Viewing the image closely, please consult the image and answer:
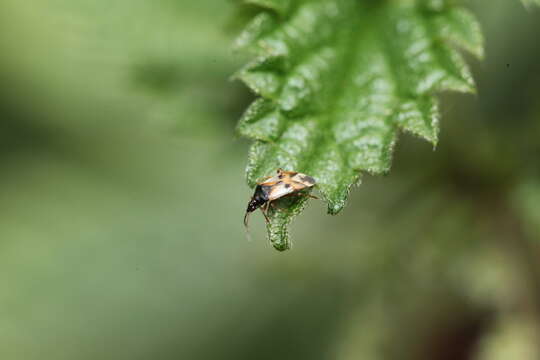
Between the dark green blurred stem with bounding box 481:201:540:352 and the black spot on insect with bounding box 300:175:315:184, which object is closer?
the black spot on insect with bounding box 300:175:315:184

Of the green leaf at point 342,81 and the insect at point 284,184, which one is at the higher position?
the green leaf at point 342,81

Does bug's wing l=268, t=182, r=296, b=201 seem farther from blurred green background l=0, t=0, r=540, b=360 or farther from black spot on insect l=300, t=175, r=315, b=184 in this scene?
blurred green background l=0, t=0, r=540, b=360

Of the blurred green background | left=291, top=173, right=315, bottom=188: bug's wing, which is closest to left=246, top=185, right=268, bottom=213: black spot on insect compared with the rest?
left=291, top=173, right=315, bottom=188: bug's wing

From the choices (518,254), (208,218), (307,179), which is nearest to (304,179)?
(307,179)

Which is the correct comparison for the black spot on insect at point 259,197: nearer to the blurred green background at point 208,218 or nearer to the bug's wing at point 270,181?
the bug's wing at point 270,181

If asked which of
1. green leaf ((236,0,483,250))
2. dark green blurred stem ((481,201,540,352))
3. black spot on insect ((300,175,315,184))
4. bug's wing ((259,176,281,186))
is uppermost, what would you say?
green leaf ((236,0,483,250))

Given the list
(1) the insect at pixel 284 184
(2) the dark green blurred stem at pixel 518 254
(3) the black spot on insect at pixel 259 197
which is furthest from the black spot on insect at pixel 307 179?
(2) the dark green blurred stem at pixel 518 254
